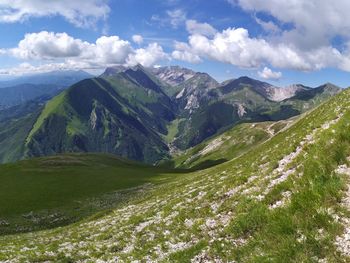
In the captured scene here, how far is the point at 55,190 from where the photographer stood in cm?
8312

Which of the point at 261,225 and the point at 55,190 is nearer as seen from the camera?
the point at 261,225

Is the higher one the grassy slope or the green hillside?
the green hillside

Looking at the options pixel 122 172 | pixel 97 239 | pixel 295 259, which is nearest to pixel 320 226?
pixel 295 259

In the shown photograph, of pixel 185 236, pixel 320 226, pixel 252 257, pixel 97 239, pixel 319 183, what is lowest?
pixel 97 239

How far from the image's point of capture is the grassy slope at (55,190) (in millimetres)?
61219

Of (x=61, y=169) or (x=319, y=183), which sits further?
(x=61, y=169)

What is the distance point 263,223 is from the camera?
1542 centimetres

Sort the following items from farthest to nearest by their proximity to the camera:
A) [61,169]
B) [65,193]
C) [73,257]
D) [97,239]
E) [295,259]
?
[61,169] < [65,193] < [97,239] < [73,257] < [295,259]

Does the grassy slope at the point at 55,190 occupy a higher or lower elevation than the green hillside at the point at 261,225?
lower

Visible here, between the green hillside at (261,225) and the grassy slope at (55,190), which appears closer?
the green hillside at (261,225)

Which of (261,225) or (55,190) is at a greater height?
(261,225)

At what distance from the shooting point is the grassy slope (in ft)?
201

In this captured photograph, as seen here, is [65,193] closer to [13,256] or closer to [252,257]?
[13,256]

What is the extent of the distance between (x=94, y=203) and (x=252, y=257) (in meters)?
60.9
